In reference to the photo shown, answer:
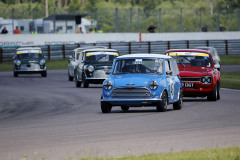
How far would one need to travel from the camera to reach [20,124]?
48.3 feet

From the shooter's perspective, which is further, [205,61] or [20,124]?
[205,61]

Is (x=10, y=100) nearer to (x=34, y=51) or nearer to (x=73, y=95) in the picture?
(x=73, y=95)

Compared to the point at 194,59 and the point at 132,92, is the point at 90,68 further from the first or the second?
the point at 132,92

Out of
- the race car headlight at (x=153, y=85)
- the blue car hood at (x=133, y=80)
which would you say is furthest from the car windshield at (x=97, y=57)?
the race car headlight at (x=153, y=85)

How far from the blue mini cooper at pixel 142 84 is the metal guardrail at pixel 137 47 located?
3468 centimetres

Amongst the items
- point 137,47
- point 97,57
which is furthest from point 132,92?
point 137,47

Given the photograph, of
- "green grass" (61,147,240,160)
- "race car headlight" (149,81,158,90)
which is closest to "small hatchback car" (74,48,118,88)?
"race car headlight" (149,81,158,90)

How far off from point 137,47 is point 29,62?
19.9 m

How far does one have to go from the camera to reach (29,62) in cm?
3700

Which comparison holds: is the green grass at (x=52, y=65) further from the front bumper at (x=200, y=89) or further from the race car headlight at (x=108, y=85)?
the race car headlight at (x=108, y=85)

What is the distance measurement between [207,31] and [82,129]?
167 feet

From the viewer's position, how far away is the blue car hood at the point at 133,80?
16391 millimetres

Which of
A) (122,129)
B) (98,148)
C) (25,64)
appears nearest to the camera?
(98,148)

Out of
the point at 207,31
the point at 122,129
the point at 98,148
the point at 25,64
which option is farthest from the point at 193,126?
the point at 207,31
